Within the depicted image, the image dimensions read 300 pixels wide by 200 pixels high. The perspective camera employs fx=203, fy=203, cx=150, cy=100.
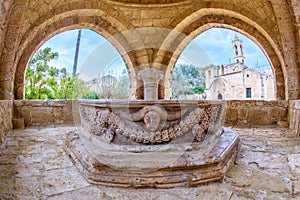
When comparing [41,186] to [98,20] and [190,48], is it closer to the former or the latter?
[98,20]

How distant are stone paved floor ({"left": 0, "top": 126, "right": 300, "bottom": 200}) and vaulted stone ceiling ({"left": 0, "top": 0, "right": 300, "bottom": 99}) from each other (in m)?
1.70

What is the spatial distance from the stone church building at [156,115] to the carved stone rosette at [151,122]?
13 mm

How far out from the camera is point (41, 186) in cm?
145

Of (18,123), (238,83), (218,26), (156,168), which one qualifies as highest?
(218,26)

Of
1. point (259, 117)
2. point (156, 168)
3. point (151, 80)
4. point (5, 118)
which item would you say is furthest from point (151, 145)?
point (259, 117)

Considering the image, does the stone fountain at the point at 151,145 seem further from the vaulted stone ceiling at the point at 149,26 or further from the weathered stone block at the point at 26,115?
the vaulted stone ceiling at the point at 149,26

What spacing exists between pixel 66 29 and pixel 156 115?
13.1 ft

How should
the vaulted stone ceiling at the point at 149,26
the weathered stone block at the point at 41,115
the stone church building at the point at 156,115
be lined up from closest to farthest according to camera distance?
1. the stone church building at the point at 156,115
2. the vaulted stone ceiling at the point at 149,26
3. the weathered stone block at the point at 41,115

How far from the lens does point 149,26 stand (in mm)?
5246

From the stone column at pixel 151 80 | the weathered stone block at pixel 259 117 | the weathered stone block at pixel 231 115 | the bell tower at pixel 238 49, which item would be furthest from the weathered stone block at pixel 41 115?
the bell tower at pixel 238 49

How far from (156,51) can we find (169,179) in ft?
14.3

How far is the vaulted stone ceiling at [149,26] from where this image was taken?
10.6ft

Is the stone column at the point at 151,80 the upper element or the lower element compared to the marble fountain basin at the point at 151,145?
upper

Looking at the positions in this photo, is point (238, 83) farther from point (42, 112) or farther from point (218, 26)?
point (42, 112)
